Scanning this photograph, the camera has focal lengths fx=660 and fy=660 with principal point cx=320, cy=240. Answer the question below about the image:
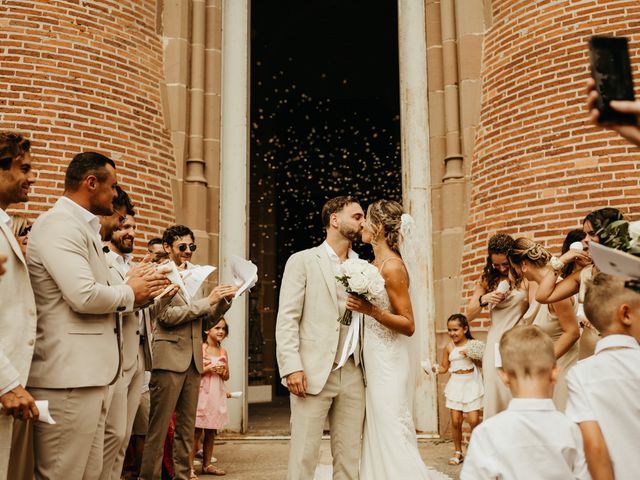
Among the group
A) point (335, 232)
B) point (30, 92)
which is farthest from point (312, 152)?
point (335, 232)

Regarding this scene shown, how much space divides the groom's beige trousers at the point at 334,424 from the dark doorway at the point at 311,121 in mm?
8616

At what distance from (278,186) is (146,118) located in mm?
7701

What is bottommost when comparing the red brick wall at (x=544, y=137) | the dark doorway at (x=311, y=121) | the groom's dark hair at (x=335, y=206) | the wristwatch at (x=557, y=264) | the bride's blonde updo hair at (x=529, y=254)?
the wristwatch at (x=557, y=264)

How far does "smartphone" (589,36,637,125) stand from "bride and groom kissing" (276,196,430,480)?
232cm

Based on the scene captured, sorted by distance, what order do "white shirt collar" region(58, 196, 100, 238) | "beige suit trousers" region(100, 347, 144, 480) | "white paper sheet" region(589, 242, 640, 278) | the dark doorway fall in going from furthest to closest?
the dark doorway → "beige suit trousers" region(100, 347, 144, 480) → "white shirt collar" region(58, 196, 100, 238) → "white paper sheet" region(589, 242, 640, 278)

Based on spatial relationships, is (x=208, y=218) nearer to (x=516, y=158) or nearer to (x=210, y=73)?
(x=210, y=73)

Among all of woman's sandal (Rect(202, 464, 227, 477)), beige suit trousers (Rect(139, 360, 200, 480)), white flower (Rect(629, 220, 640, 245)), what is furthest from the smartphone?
woman's sandal (Rect(202, 464, 227, 477))

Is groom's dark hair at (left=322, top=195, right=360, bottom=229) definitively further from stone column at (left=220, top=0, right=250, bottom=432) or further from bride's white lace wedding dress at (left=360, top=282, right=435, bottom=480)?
stone column at (left=220, top=0, right=250, bottom=432)

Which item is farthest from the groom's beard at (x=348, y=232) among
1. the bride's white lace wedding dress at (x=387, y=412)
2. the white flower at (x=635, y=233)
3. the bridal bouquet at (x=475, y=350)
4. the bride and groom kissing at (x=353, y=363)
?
the bridal bouquet at (x=475, y=350)

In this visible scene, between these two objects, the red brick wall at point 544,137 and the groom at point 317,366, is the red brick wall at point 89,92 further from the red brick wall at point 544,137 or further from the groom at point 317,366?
the red brick wall at point 544,137

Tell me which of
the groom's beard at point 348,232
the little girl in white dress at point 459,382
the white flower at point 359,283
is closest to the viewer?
the white flower at point 359,283

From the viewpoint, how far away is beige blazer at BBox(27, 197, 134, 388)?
2.90 metres

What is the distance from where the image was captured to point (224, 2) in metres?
8.05

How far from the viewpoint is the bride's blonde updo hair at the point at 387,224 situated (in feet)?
13.5
